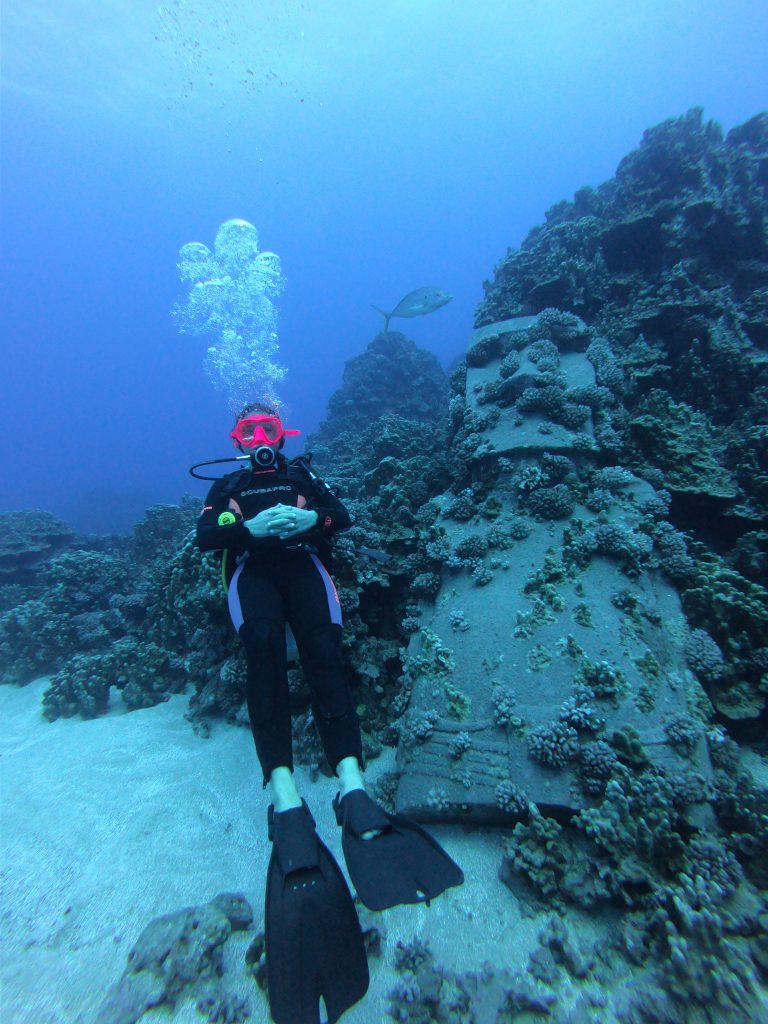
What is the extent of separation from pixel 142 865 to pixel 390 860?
3033 mm

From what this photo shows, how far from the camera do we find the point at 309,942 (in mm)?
2658

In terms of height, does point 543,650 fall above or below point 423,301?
below

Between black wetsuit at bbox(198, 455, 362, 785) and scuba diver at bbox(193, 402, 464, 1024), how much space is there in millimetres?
11

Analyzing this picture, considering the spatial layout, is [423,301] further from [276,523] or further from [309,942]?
[309,942]

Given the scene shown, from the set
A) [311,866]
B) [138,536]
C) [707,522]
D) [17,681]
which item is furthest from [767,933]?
[138,536]

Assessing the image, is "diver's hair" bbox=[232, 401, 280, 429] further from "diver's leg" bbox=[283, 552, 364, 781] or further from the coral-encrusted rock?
the coral-encrusted rock

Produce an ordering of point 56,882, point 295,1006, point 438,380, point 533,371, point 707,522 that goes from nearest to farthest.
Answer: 1. point 295,1006
2. point 56,882
3. point 707,522
4. point 533,371
5. point 438,380

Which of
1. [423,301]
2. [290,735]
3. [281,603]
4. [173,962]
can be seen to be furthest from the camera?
[423,301]

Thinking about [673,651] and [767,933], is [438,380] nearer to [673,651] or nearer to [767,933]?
[673,651]

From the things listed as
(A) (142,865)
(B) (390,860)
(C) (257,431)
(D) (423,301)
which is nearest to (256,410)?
(C) (257,431)

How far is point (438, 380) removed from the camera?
23.2 m

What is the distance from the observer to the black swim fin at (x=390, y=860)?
266 centimetres

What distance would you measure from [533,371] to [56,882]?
9.54 meters

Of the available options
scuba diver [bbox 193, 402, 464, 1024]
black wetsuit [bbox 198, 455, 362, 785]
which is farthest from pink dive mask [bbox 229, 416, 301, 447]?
black wetsuit [bbox 198, 455, 362, 785]
